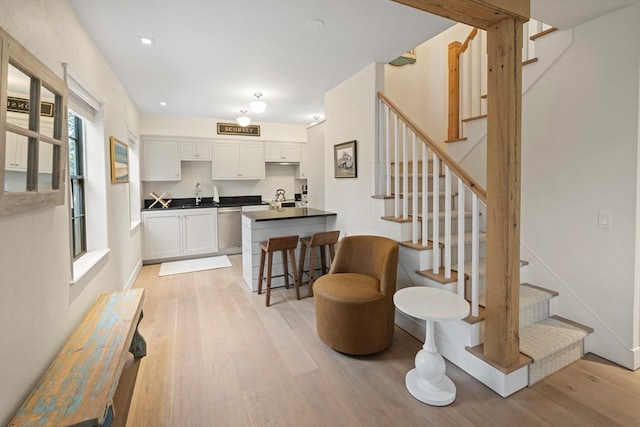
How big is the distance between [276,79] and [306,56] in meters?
0.76

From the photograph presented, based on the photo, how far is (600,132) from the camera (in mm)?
2322

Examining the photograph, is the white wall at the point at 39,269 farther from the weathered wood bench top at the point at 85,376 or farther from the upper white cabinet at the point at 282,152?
the upper white cabinet at the point at 282,152

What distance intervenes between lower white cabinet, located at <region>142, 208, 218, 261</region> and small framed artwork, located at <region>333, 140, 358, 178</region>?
2793 mm

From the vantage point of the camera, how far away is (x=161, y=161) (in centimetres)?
559

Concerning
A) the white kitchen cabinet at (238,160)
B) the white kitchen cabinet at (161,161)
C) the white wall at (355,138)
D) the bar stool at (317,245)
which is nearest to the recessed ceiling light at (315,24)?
the white wall at (355,138)

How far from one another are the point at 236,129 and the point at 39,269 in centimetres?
506

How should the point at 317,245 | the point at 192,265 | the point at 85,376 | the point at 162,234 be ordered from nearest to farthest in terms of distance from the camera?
1. the point at 85,376
2. the point at 317,245
3. the point at 192,265
4. the point at 162,234

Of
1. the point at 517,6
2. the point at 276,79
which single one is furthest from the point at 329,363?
the point at 276,79

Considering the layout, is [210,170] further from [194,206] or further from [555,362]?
[555,362]

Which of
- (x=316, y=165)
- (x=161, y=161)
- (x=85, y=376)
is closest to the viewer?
(x=85, y=376)

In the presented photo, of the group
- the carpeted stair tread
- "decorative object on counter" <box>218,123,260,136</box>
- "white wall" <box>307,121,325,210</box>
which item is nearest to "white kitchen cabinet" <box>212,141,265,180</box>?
"decorative object on counter" <box>218,123,260,136</box>

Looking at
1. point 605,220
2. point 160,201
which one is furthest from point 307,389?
point 160,201

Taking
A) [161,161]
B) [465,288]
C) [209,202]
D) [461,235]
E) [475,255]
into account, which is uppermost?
[161,161]

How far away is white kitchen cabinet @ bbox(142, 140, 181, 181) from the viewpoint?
18.0 ft
